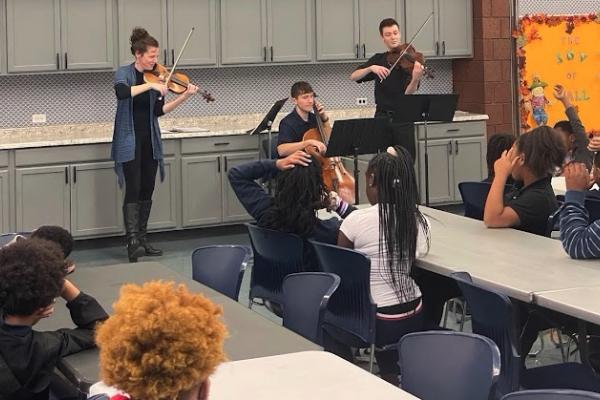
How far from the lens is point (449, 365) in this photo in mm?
2725

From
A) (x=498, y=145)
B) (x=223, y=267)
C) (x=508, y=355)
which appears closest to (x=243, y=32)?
(x=498, y=145)

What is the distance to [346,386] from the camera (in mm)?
2531

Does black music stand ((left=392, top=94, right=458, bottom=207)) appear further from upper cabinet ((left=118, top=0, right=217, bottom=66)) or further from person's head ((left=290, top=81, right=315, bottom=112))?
upper cabinet ((left=118, top=0, right=217, bottom=66))

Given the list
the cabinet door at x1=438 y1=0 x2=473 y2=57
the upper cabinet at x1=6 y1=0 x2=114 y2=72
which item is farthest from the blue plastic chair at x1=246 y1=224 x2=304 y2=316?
the cabinet door at x1=438 y1=0 x2=473 y2=57

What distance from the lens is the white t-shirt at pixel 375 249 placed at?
4.07 m

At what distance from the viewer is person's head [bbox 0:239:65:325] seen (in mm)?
2617

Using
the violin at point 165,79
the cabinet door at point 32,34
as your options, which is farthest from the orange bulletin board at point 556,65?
the cabinet door at point 32,34

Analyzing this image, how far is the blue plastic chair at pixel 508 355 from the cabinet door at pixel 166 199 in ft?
16.3

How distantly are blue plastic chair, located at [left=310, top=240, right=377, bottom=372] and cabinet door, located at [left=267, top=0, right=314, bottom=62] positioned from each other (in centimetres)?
478

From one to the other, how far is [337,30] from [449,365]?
21.6 feet

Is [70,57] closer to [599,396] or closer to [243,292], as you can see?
[243,292]

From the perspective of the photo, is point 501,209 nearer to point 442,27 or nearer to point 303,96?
point 303,96

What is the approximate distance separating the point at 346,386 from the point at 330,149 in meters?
4.07

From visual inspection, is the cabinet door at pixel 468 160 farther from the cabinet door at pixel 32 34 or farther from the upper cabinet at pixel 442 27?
the cabinet door at pixel 32 34
